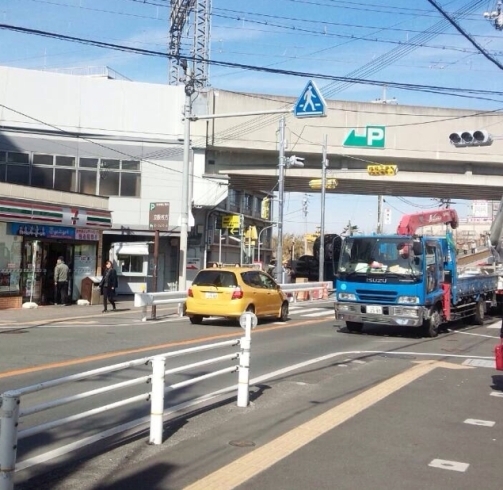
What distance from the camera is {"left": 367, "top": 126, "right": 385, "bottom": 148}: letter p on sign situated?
1356 inches

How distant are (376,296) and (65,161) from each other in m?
21.7

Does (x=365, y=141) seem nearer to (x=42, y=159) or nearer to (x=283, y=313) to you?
(x=42, y=159)

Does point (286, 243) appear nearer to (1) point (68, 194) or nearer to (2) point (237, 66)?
(1) point (68, 194)

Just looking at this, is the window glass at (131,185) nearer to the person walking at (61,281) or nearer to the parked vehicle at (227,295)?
the person walking at (61,281)

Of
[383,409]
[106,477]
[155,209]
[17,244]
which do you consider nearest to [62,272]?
[17,244]

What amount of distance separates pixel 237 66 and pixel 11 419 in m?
14.2

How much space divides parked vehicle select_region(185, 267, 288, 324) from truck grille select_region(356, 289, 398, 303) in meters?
3.32

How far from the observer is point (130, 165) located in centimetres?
3481

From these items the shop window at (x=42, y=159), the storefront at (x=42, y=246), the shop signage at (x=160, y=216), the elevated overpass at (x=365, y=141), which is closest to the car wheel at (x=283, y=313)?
the shop signage at (x=160, y=216)

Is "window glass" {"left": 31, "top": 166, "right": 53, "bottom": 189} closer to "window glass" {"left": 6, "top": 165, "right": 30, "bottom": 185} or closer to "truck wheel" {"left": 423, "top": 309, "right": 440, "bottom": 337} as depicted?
"window glass" {"left": 6, "top": 165, "right": 30, "bottom": 185}

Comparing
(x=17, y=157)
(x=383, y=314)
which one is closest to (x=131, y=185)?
(x=17, y=157)

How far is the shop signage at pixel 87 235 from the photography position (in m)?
26.7

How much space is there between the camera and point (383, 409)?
28.3ft

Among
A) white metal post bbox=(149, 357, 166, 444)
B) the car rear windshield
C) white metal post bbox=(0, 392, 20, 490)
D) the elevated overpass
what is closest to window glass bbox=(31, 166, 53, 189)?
the elevated overpass
